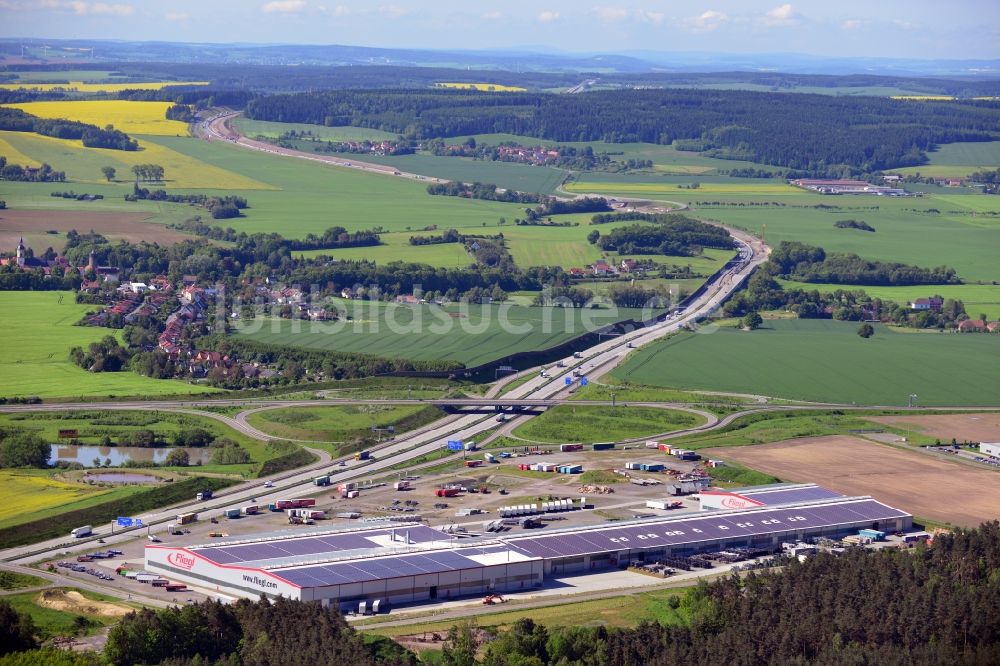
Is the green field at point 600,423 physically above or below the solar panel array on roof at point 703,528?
Result: below

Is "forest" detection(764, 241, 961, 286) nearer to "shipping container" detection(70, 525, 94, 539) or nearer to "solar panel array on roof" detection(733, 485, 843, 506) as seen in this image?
"solar panel array on roof" detection(733, 485, 843, 506)

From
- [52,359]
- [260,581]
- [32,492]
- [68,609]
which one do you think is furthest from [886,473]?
[52,359]

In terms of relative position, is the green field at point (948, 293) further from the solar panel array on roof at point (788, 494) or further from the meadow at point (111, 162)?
the meadow at point (111, 162)

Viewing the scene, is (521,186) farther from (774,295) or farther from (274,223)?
(774,295)

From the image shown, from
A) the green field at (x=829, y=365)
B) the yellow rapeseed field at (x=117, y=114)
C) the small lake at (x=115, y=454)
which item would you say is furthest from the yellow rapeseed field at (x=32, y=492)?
the yellow rapeseed field at (x=117, y=114)

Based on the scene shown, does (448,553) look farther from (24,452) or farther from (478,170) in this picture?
(478,170)

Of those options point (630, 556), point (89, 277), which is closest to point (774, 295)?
point (89, 277)
